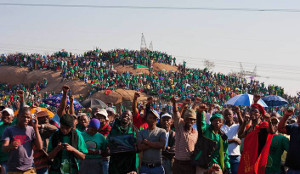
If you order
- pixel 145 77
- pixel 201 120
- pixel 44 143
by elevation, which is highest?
pixel 201 120

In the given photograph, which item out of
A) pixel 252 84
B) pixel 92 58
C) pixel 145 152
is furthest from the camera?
pixel 92 58

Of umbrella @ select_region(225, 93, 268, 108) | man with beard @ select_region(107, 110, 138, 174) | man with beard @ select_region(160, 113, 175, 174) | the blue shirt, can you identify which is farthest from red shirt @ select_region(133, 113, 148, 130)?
umbrella @ select_region(225, 93, 268, 108)

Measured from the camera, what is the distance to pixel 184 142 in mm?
6520

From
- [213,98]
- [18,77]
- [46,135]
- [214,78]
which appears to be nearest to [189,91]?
[213,98]

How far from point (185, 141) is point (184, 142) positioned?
0.02 meters

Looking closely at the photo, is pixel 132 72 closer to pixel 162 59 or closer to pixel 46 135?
pixel 162 59

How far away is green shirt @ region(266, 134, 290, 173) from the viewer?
693 centimetres

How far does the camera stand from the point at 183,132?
657cm

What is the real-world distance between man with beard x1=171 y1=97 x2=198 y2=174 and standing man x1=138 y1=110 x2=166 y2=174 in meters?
0.38

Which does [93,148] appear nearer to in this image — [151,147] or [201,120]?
[151,147]

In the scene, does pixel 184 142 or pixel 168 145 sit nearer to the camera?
pixel 184 142

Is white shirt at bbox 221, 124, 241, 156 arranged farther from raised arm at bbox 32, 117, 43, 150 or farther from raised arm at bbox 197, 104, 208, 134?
raised arm at bbox 32, 117, 43, 150

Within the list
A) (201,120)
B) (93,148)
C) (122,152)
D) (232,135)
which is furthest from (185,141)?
(232,135)

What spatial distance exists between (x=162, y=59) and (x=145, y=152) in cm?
4838
